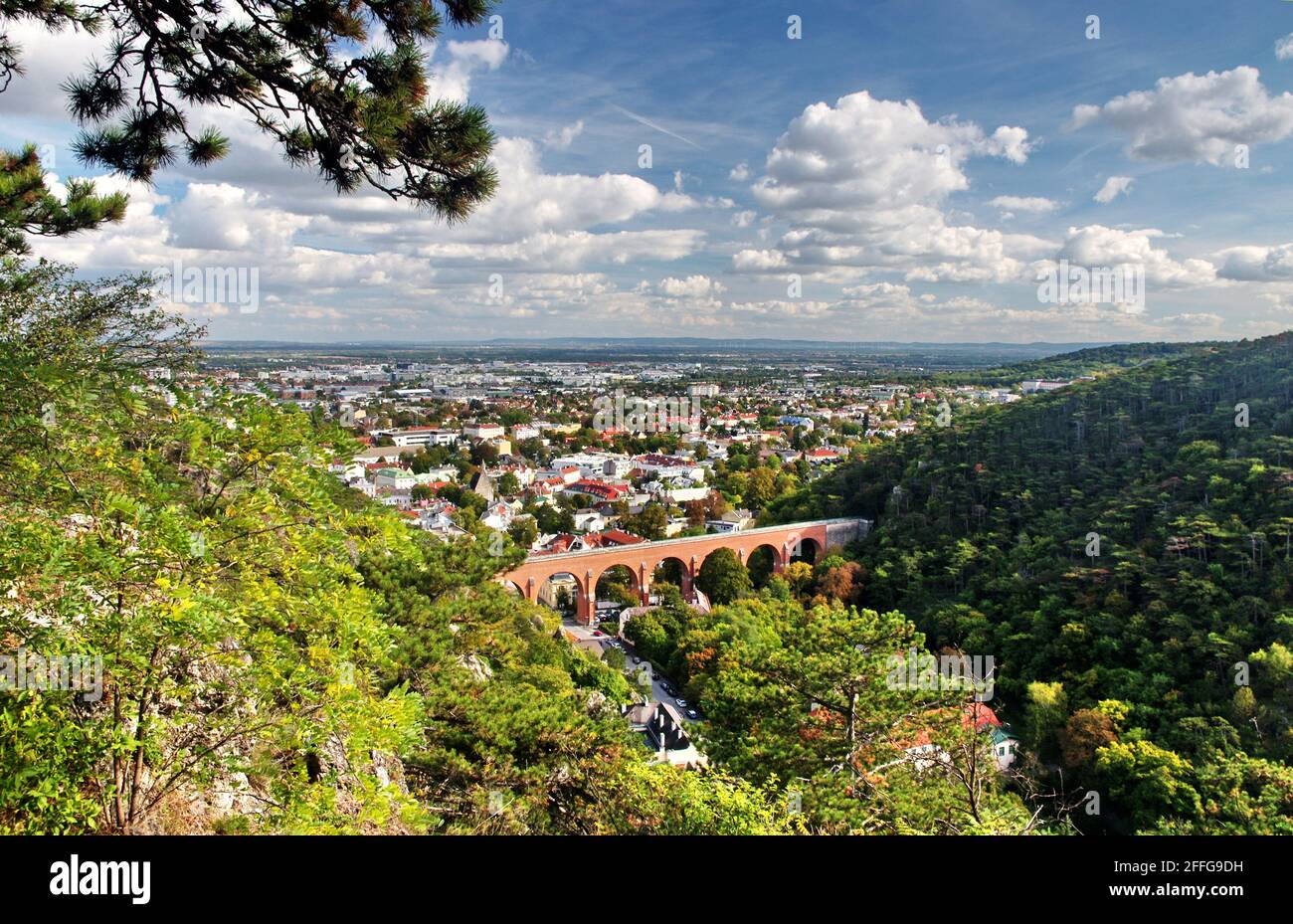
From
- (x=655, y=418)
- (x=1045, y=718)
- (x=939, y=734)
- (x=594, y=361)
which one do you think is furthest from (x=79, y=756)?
(x=594, y=361)

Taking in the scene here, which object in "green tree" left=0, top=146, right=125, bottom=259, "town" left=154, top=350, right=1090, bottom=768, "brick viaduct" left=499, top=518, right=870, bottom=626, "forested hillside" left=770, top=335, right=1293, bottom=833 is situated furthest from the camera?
"brick viaduct" left=499, top=518, right=870, bottom=626

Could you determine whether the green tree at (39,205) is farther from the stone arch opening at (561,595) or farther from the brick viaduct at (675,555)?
the stone arch opening at (561,595)

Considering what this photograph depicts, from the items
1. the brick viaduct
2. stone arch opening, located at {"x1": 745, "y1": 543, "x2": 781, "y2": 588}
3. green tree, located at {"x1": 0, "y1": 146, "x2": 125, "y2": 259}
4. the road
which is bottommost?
the road

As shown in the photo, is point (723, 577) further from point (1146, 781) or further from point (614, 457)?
point (614, 457)

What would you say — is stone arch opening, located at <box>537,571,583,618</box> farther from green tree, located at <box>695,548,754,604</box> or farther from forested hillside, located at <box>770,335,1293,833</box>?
forested hillside, located at <box>770,335,1293,833</box>

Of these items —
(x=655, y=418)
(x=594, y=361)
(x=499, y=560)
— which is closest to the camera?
(x=499, y=560)

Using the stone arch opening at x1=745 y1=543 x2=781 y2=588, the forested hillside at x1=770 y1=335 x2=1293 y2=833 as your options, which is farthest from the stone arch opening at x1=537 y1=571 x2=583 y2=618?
the forested hillside at x1=770 y1=335 x2=1293 y2=833

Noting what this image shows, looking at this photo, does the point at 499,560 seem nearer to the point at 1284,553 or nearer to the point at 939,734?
the point at 939,734
